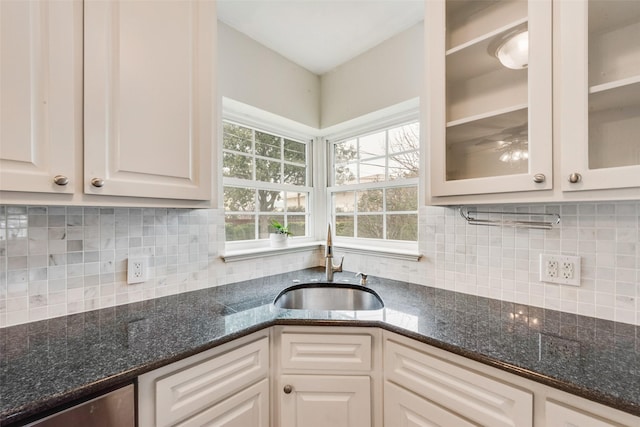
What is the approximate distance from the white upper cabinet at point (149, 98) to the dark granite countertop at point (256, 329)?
1.59 ft

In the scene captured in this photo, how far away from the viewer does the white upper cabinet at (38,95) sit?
2.45ft

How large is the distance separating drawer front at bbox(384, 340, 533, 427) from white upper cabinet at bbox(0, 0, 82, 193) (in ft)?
4.05

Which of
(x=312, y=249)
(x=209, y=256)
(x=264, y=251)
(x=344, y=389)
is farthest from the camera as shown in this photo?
(x=312, y=249)

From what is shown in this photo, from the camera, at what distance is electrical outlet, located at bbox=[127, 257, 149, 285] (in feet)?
4.02

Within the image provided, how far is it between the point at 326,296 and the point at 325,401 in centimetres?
59

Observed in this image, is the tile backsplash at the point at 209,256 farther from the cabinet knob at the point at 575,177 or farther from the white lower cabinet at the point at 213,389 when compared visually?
the white lower cabinet at the point at 213,389

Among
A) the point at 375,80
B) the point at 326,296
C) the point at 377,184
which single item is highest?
the point at 375,80

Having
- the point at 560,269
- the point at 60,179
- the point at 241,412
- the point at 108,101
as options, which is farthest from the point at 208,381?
the point at 560,269

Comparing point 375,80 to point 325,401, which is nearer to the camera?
point 325,401

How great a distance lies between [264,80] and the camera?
1.74 metres

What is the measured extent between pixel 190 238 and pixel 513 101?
5.15 feet

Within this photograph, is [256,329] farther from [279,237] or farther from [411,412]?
[279,237]


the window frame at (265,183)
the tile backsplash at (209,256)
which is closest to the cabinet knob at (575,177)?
the tile backsplash at (209,256)

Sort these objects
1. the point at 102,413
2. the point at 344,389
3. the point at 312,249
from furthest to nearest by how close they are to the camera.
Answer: the point at 312,249 → the point at 344,389 → the point at 102,413
